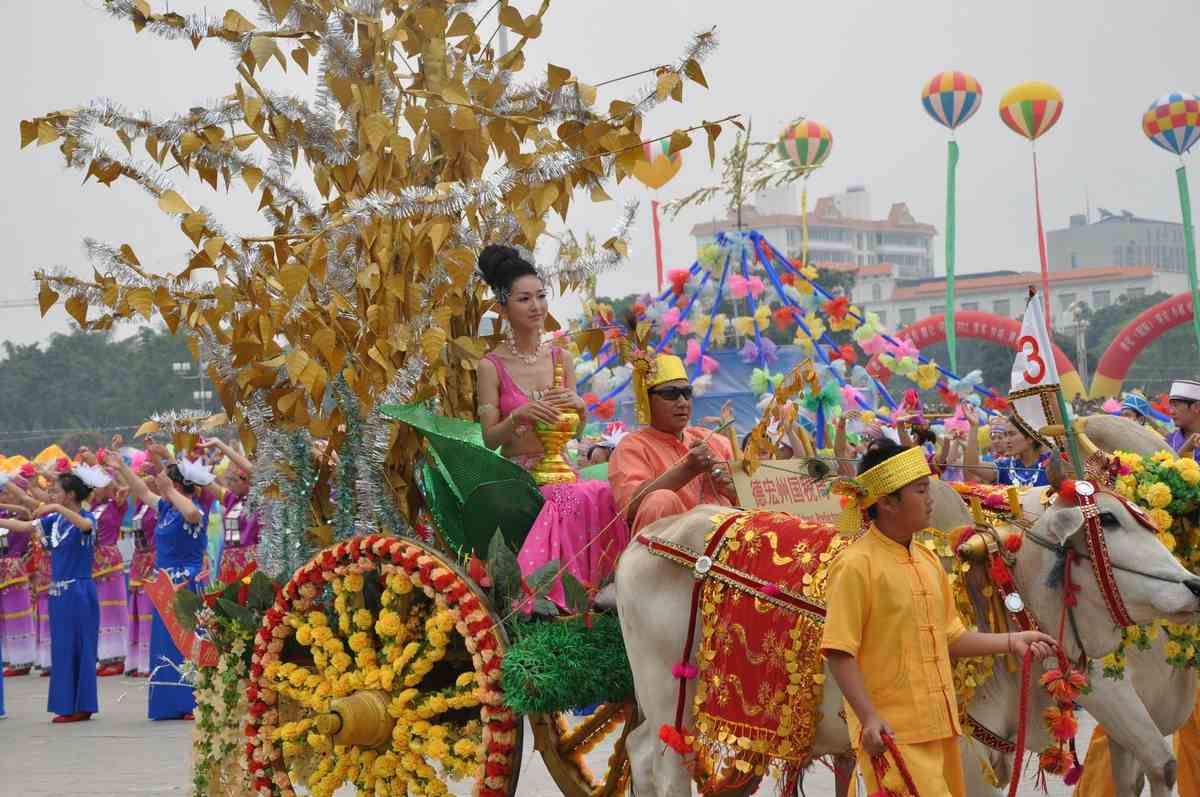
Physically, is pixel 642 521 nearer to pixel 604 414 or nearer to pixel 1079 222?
pixel 604 414

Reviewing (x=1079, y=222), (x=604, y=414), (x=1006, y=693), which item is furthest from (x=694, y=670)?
(x=1079, y=222)

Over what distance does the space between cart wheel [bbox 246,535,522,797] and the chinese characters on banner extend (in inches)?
44.4

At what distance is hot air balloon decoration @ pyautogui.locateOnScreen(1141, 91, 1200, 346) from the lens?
2722 cm

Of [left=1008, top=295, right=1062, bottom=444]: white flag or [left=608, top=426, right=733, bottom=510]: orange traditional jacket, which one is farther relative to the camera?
[left=608, top=426, right=733, bottom=510]: orange traditional jacket

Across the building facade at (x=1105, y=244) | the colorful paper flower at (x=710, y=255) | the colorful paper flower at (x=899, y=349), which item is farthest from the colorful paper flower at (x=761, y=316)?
the building facade at (x=1105, y=244)

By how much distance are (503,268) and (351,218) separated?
0.78 m

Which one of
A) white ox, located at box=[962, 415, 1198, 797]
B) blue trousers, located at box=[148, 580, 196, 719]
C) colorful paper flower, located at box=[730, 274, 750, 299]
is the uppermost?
colorful paper flower, located at box=[730, 274, 750, 299]

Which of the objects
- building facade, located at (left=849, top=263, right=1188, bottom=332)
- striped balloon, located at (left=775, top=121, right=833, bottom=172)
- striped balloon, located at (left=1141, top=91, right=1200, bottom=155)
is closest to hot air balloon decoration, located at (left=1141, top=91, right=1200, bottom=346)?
striped balloon, located at (left=1141, top=91, right=1200, bottom=155)

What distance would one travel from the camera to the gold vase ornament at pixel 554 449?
655 cm

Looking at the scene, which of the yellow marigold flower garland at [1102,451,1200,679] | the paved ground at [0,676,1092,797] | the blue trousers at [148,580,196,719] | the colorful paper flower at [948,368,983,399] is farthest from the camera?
the colorful paper flower at [948,368,983,399]

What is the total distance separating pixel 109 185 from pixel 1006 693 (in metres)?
4.54

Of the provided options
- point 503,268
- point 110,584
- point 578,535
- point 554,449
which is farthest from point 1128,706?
point 110,584

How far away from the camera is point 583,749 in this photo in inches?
255

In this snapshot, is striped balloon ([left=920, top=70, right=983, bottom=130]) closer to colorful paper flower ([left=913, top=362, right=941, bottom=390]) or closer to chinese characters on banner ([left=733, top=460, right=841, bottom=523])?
colorful paper flower ([left=913, top=362, right=941, bottom=390])
